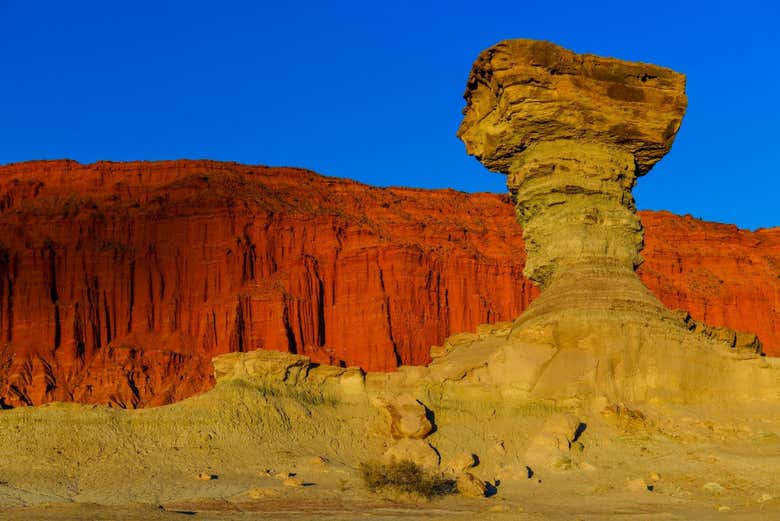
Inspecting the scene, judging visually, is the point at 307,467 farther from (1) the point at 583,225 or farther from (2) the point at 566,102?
(2) the point at 566,102

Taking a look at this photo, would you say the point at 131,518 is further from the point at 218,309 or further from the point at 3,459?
the point at 218,309

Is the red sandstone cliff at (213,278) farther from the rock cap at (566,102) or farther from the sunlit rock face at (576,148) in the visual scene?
the sunlit rock face at (576,148)

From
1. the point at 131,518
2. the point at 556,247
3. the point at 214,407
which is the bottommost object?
the point at 131,518

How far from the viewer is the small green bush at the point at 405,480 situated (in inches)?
774

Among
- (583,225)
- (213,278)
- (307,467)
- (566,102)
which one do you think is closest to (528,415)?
(307,467)

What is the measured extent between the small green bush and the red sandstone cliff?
2059 inches

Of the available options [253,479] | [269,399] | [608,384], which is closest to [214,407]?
[269,399]

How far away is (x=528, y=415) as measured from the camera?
2578cm

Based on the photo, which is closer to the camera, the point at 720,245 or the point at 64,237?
the point at 64,237

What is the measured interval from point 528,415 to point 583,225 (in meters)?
6.51

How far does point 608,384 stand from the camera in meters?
27.3

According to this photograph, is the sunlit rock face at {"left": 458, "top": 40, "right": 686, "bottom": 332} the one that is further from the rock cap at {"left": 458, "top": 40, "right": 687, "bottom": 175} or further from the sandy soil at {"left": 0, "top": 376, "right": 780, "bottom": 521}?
the sandy soil at {"left": 0, "top": 376, "right": 780, "bottom": 521}

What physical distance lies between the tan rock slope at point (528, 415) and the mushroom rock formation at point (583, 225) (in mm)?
57

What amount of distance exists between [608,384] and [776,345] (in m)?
70.1
